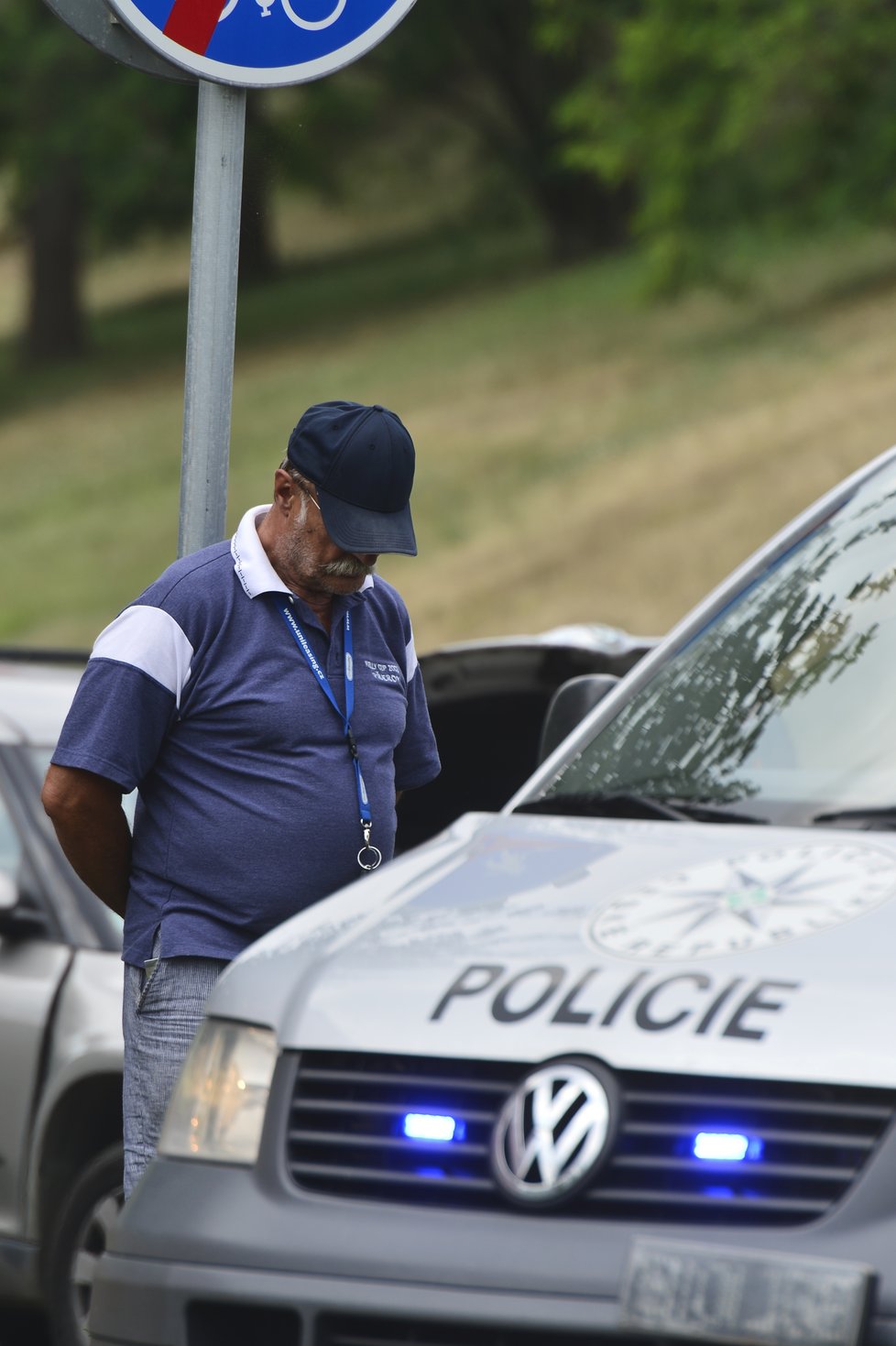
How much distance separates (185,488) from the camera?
12.0 ft

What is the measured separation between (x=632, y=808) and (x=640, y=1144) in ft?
2.58

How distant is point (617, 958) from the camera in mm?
2605

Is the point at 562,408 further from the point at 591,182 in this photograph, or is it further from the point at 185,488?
the point at 185,488

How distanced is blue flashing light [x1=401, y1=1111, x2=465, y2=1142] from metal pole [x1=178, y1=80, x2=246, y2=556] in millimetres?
1385

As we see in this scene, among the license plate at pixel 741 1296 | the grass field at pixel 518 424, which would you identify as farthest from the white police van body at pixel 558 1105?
the grass field at pixel 518 424

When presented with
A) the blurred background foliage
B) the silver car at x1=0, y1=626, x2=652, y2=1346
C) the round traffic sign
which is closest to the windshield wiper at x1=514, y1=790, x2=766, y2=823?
the round traffic sign

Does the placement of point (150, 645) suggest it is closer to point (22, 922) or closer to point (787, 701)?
point (787, 701)

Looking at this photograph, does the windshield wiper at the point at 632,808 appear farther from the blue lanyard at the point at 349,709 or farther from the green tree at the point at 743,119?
the green tree at the point at 743,119

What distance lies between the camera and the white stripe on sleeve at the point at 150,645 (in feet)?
11.2

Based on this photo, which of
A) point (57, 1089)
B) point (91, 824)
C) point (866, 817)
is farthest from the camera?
point (57, 1089)

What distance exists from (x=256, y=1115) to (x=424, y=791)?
7.51ft

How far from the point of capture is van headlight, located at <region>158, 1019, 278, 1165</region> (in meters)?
2.71

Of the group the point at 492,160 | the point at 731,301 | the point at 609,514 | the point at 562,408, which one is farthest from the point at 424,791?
the point at 492,160

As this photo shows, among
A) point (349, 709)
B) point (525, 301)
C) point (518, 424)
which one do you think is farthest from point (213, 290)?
point (525, 301)
